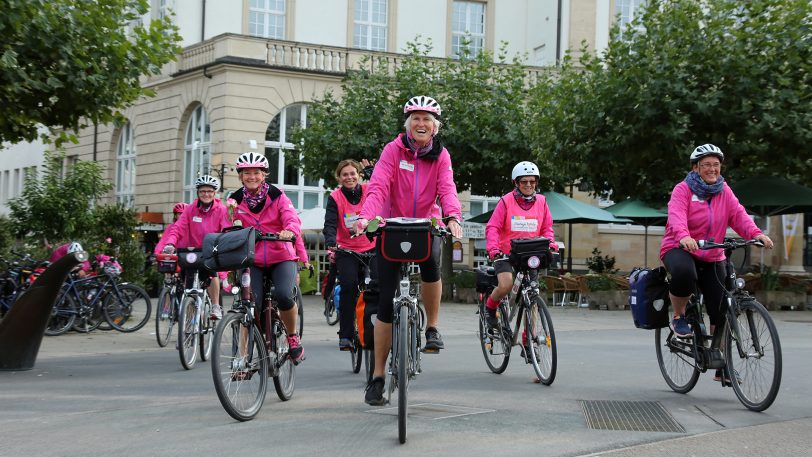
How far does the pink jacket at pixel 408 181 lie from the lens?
6.82 meters

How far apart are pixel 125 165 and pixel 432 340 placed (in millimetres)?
35158

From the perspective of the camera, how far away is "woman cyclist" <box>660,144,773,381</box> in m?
7.71

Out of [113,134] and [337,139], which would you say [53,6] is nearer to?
[337,139]

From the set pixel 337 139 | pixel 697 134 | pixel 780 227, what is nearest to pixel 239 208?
pixel 697 134

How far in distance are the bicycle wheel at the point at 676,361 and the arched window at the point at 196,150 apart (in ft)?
88.4

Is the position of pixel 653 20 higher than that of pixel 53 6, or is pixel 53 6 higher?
pixel 653 20

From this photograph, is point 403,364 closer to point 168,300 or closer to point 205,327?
point 205,327

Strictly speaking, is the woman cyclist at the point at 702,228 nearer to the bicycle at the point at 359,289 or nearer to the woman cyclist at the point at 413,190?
the woman cyclist at the point at 413,190

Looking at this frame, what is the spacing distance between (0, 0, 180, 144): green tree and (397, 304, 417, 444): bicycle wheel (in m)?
7.01

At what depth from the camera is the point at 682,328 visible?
26.1 feet

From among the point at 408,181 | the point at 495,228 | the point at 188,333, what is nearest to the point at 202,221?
the point at 188,333

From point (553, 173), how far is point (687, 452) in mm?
21492

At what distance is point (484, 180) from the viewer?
2780 cm

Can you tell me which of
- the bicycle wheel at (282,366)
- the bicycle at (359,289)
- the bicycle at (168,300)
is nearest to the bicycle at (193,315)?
the bicycle at (168,300)
